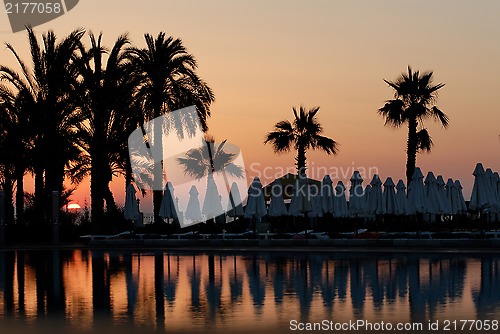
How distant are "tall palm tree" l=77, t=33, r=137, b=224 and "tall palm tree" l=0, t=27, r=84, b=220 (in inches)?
24.9

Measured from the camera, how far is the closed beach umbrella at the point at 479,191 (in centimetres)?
3766

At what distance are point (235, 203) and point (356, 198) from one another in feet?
19.1

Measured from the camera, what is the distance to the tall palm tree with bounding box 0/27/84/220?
150 feet

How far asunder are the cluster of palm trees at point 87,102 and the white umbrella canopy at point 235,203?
14.6ft

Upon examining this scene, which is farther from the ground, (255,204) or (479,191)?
(479,191)

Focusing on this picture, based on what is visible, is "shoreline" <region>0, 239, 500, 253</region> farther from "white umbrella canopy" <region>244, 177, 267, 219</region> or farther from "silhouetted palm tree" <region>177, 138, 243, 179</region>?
"silhouetted palm tree" <region>177, 138, 243, 179</region>

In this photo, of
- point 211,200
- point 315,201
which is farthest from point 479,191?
point 211,200

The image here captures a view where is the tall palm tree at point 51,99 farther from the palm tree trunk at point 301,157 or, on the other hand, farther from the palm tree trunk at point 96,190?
the palm tree trunk at point 301,157

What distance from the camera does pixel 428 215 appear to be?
45938mm

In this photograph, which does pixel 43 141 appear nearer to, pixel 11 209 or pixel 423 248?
pixel 11 209

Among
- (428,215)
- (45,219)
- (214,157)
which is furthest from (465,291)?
(214,157)

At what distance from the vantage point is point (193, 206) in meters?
45.1

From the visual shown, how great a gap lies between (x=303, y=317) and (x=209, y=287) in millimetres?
6287

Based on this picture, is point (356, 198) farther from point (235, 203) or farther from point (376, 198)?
point (235, 203)
